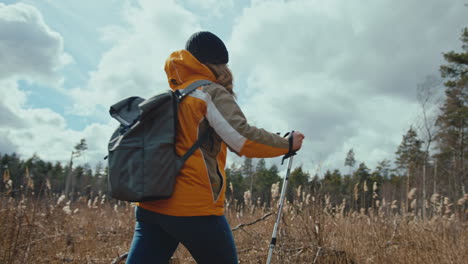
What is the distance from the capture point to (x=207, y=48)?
1874mm

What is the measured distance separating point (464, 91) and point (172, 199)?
2540 centimetres

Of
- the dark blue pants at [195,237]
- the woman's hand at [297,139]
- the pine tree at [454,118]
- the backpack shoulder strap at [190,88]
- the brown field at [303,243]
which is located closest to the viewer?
the dark blue pants at [195,237]

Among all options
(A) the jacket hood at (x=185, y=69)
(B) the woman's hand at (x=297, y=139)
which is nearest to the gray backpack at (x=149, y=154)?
(A) the jacket hood at (x=185, y=69)

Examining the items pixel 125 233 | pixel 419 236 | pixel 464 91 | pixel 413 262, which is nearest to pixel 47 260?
pixel 125 233

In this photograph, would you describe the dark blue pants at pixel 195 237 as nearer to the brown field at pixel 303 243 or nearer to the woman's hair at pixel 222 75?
the woman's hair at pixel 222 75

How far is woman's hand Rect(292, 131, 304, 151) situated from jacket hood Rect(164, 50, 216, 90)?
22.4 inches

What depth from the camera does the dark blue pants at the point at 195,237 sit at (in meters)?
1.53

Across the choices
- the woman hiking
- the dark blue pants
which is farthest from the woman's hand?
the dark blue pants

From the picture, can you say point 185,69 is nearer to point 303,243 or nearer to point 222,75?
point 222,75

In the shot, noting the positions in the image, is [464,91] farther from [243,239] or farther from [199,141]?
[199,141]

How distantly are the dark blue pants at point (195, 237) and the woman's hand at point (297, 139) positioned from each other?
0.57m

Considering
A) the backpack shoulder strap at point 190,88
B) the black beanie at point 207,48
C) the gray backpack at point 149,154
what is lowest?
the gray backpack at point 149,154

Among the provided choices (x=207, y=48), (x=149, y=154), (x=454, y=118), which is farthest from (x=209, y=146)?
(x=454, y=118)

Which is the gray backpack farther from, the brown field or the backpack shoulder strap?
the brown field
